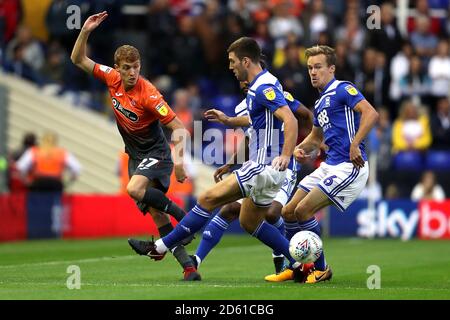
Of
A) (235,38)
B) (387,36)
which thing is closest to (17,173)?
(235,38)

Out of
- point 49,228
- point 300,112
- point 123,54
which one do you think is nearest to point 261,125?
point 300,112

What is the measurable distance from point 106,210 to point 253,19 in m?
5.81

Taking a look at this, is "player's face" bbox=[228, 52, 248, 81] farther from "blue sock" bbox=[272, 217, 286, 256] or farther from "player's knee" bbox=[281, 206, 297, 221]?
"blue sock" bbox=[272, 217, 286, 256]

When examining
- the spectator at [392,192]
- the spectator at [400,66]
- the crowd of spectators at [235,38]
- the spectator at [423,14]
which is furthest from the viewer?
the spectator at [423,14]

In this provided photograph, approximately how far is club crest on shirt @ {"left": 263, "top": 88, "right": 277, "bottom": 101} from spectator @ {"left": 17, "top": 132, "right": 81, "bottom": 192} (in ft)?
34.1

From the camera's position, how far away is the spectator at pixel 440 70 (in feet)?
76.5

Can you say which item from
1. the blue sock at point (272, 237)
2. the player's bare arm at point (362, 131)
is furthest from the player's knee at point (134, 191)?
the player's bare arm at point (362, 131)

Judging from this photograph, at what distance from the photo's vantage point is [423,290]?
10.7 metres

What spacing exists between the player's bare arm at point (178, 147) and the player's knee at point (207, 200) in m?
0.28

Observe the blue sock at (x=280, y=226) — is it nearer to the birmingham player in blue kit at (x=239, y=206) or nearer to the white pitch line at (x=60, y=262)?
the birmingham player in blue kit at (x=239, y=206)

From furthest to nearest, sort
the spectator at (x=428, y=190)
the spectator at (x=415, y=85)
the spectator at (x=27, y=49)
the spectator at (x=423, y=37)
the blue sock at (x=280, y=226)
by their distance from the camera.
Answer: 1. the spectator at (x=423, y=37)
2. the spectator at (x=27, y=49)
3. the spectator at (x=415, y=85)
4. the spectator at (x=428, y=190)
5. the blue sock at (x=280, y=226)

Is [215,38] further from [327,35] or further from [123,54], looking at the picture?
[123,54]

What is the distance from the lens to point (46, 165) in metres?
20.9

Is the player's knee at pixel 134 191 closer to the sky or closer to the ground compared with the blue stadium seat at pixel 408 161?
closer to the ground
